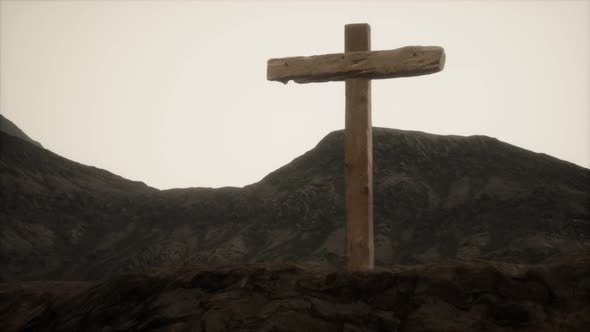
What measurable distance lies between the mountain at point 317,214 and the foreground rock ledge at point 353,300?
9.89 meters

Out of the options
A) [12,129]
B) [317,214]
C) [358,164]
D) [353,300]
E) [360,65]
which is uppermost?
[12,129]

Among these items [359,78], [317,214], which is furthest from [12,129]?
[359,78]

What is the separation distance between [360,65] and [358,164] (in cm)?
108

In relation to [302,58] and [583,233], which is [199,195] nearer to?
[583,233]

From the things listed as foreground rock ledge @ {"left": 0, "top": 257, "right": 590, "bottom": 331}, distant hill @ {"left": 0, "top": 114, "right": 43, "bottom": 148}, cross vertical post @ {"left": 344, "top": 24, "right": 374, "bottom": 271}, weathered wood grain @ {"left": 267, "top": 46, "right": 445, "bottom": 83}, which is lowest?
foreground rock ledge @ {"left": 0, "top": 257, "right": 590, "bottom": 331}

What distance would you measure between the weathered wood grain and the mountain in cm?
1006

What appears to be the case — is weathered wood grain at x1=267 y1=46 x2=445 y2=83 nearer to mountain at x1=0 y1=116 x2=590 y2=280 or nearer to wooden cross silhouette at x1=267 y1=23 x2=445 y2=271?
wooden cross silhouette at x1=267 y1=23 x2=445 y2=271

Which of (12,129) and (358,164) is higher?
(12,129)

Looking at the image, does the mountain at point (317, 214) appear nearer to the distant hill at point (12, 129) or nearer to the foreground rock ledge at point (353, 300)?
the foreground rock ledge at point (353, 300)

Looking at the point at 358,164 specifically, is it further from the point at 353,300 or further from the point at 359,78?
the point at 353,300

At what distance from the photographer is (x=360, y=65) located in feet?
23.0


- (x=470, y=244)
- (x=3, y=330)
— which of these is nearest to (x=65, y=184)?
(x=470, y=244)

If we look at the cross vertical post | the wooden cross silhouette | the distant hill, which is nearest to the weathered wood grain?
the wooden cross silhouette

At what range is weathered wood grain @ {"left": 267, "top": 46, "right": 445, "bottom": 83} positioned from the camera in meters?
6.75
